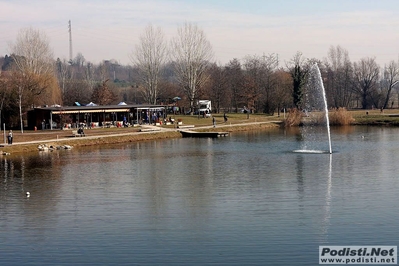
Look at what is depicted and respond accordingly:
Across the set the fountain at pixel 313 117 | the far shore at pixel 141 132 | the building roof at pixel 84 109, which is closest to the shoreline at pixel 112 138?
the far shore at pixel 141 132

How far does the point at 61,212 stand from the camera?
22.5 metres

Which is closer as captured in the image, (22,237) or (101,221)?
(22,237)

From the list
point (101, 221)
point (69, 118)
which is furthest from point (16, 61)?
point (101, 221)

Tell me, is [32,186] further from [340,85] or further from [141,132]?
[340,85]

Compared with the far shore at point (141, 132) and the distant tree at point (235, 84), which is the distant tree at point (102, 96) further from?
the distant tree at point (235, 84)

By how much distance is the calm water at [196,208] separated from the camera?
17.2 meters

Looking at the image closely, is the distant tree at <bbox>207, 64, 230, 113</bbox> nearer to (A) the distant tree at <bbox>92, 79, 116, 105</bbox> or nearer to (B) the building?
(A) the distant tree at <bbox>92, 79, 116, 105</bbox>

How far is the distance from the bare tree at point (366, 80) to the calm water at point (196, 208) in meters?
62.3

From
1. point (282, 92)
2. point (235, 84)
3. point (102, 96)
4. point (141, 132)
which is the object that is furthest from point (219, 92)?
point (141, 132)

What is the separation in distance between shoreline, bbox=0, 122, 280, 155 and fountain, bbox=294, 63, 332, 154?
A: 252 inches

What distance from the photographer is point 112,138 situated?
2126 inches

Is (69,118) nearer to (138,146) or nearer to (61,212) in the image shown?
(138,146)

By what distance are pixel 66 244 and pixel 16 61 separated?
61.2 metres

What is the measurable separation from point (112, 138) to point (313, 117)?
95.5 feet
